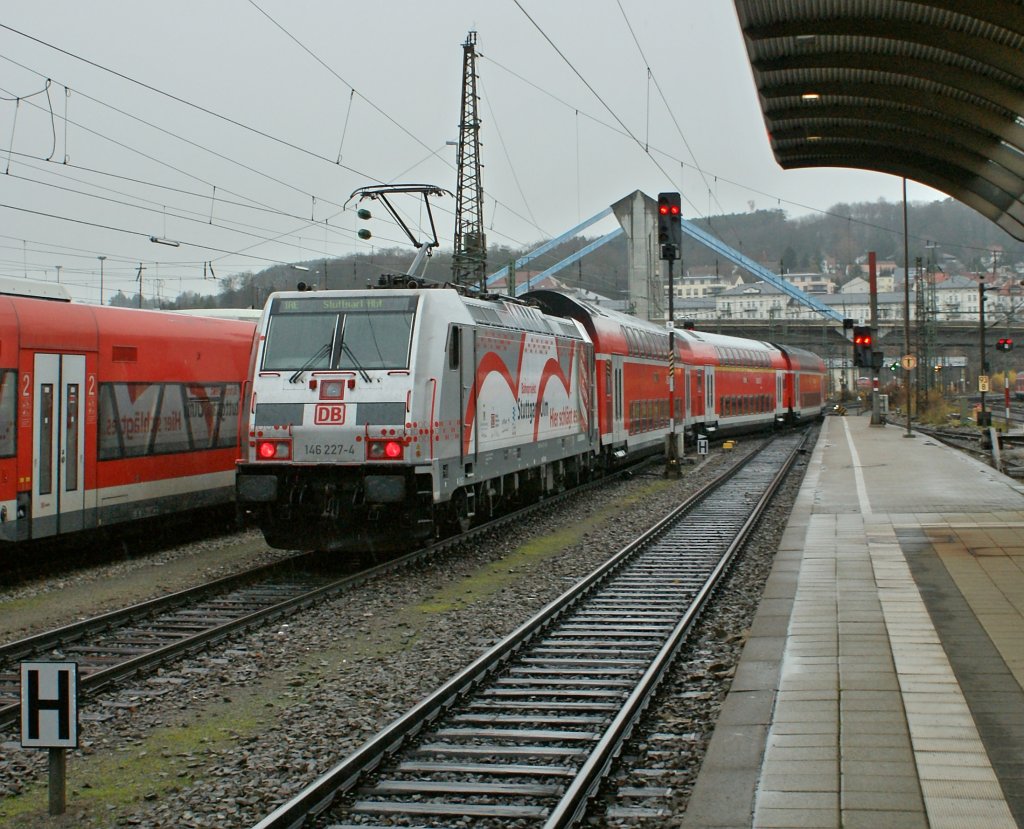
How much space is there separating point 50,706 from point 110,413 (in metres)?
9.25

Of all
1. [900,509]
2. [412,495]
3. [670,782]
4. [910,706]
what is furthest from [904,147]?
[670,782]

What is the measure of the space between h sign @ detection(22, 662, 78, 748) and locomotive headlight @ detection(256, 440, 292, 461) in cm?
770

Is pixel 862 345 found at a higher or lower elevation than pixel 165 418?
higher

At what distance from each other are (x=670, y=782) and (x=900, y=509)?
1351cm

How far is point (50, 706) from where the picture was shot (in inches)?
228

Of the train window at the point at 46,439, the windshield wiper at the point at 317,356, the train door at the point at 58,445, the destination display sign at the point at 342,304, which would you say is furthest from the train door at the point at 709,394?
the train window at the point at 46,439

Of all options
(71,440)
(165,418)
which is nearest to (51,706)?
(71,440)

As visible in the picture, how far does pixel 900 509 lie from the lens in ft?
61.8

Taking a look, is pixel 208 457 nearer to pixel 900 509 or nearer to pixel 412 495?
pixel 412 495

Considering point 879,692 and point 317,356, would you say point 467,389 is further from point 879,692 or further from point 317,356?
point 879,692

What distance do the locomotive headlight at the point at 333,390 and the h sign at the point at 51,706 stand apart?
7821mm

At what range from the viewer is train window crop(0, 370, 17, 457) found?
1245cm

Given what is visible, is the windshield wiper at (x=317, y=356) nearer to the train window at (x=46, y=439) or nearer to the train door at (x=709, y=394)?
the train window at (x=46, y=439)

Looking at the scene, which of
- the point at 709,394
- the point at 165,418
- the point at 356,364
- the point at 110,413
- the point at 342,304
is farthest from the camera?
the point at 709,394
